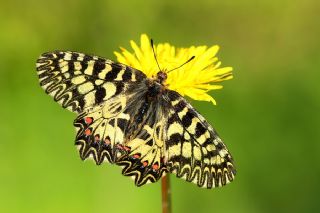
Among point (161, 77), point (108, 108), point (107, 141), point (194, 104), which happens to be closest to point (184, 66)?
point (161, 77)

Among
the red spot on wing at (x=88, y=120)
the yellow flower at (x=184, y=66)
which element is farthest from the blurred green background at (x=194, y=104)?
the red spot on wing at (x=88, y=120)

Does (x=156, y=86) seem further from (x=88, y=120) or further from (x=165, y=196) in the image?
(x=165, y=196)

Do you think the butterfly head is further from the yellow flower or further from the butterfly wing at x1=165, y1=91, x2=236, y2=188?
the butterfly wing at x1=165, y1=91, x2=236, y2=188

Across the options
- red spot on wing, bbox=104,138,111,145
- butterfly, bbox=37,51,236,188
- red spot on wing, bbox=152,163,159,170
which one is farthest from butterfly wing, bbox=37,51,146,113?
red spot on wing, bbox=152,163,159,170

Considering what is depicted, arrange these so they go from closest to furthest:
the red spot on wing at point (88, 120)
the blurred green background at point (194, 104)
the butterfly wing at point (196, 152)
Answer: the butterfly wing at point (196, 152)
the red spot on wing at point (88, 120)
the blurred green background at point (194, 104)

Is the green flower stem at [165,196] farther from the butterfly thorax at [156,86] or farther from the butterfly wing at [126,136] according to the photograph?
the butterfly thorax at [156,86]

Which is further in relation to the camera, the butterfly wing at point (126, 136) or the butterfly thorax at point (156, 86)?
the butterfly thorax at point (156, 86)
